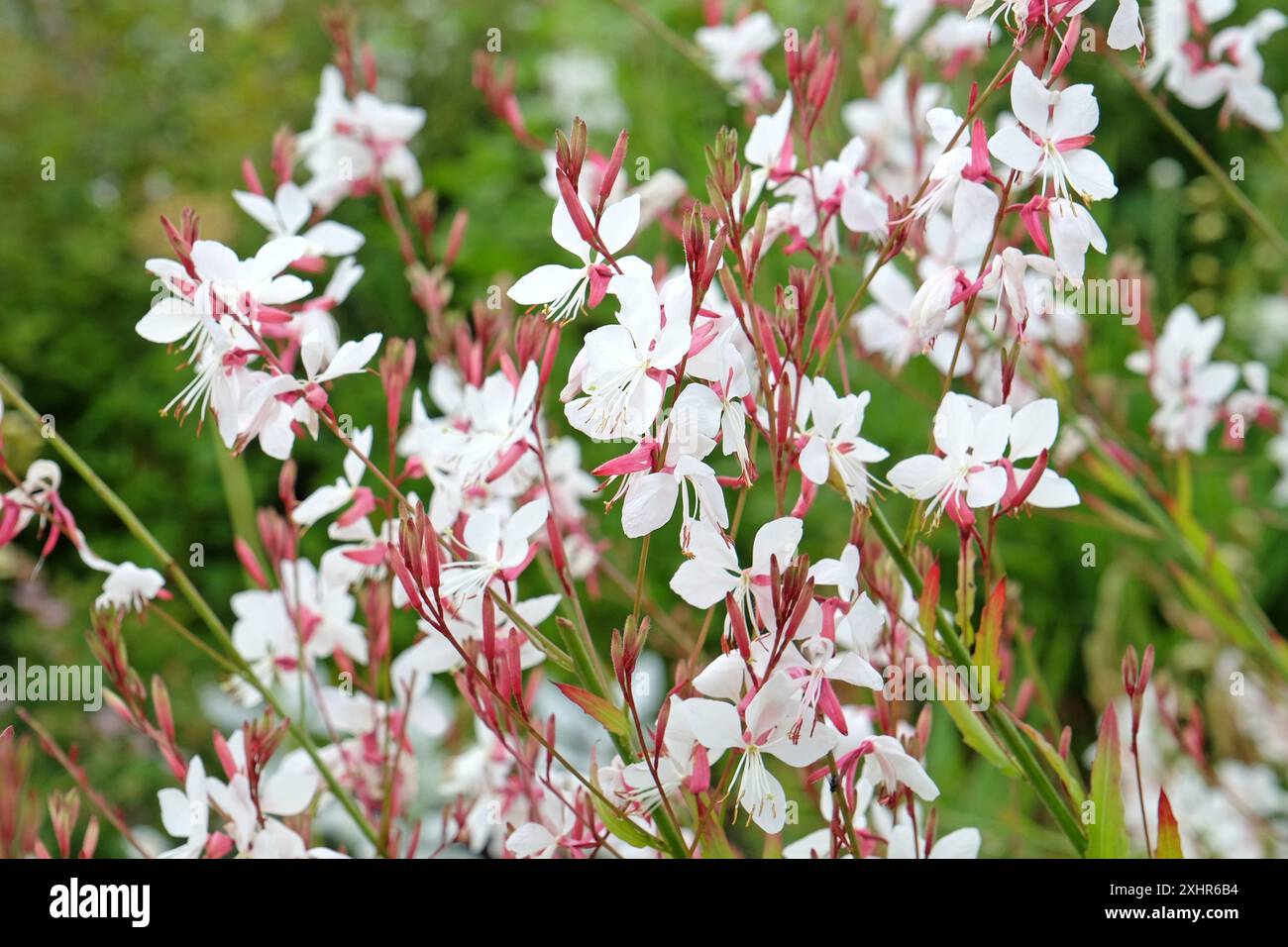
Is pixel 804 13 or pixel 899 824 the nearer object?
pixel 899 824

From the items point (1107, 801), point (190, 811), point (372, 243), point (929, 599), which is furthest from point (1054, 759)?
point (372, 243)

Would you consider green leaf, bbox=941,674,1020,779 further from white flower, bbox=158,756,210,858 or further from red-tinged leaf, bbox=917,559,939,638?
white flower, bbox=158,756,210,858

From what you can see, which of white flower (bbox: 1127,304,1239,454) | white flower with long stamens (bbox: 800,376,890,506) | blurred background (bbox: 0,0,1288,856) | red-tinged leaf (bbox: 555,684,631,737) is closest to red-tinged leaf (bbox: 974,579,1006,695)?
white flower with long stamens (bbox: 800,376,890,506)

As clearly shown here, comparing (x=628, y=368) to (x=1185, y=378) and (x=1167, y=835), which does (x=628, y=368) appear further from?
(x=1185, y=378)

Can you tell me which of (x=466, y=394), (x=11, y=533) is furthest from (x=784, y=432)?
(x=11, y=533)

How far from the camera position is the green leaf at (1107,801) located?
80cm

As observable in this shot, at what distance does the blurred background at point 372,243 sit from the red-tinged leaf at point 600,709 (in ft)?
4.85

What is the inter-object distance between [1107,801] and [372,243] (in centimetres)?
336

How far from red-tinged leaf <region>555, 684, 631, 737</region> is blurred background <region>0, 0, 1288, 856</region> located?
1479 mm

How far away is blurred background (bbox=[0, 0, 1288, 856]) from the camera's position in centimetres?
284

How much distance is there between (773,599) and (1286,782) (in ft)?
8.88

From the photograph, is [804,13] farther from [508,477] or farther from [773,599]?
[773,599]

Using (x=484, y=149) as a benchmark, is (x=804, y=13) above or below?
above
